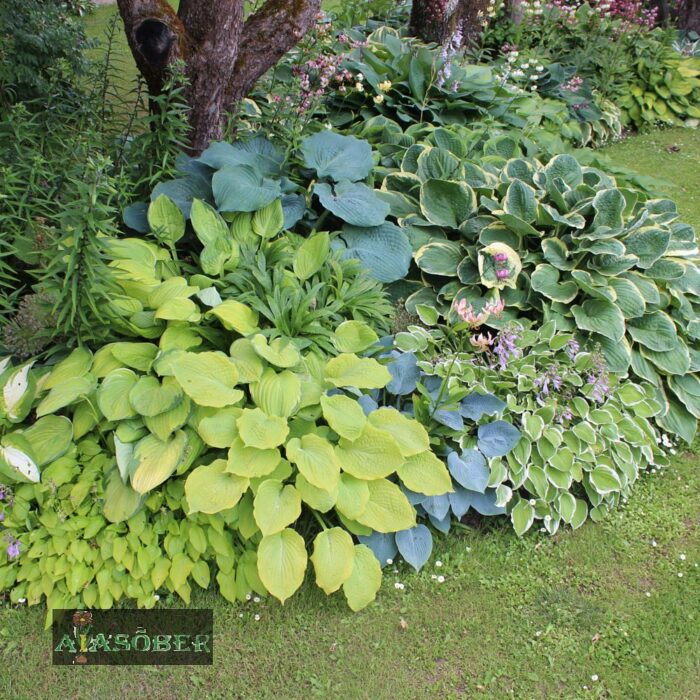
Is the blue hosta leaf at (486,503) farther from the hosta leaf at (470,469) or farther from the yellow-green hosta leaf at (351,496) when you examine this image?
the yellow-green hosta leaf at (351,496)

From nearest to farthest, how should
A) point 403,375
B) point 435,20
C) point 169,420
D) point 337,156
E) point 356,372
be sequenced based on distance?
point 169,420 < point 356,372 < point 403,375 < point 337,156 < point 435,20

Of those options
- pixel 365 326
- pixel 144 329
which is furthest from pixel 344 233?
pixel 144 329

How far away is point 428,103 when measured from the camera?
485cm

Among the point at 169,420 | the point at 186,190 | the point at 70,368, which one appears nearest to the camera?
the point at 169,420

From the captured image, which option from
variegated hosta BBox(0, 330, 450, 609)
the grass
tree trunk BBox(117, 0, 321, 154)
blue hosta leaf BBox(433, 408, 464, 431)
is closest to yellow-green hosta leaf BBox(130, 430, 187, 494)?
variegated hosta BBox(0, 330, 450, 609)

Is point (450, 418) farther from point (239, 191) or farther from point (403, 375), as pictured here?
point (239, 191)

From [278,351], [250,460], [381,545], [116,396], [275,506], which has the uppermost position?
[278,351]

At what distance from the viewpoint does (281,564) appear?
2348 mm

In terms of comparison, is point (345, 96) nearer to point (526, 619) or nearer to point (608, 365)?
point (608, 365)

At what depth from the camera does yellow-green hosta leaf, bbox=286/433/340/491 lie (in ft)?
7.74

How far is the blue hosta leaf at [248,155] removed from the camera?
326 centimetres

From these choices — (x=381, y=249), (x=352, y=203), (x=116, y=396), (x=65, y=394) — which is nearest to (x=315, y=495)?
(x=116, y=396)

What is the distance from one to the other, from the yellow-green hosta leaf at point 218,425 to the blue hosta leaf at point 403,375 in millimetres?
755

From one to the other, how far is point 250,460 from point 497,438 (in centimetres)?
110
